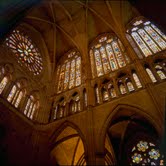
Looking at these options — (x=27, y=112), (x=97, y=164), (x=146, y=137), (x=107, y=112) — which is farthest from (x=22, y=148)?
(x=146, y=137)

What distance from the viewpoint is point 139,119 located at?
9.81m

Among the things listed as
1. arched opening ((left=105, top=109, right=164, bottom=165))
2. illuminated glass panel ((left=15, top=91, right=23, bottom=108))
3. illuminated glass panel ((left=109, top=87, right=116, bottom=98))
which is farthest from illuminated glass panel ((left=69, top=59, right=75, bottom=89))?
arched opening ((left=105, top=109, right=164, bottom=165))

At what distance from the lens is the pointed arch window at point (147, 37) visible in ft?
34.6

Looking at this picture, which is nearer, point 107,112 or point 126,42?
point 107,112

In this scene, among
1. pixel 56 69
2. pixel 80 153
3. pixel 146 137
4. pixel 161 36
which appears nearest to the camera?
pixel 146 137

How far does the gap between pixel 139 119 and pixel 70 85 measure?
519 cm

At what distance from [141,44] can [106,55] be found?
2.56 m

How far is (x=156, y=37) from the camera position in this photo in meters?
11.3

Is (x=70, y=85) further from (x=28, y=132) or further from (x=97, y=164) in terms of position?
(x=97, y=164)

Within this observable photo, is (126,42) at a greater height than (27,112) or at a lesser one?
greater

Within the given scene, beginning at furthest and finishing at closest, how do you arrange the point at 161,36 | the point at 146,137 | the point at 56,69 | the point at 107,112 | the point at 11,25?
the point at 56,69 < the point at 161,36 < the point at 146,137 < the point at 107,112 < the point at 11,25

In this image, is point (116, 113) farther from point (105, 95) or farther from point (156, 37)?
point (156, 37)

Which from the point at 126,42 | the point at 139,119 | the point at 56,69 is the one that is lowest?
the point at 139,119

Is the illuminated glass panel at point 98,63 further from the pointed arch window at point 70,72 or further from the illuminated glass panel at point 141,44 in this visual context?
the illuminated glass panel at point 141,44
